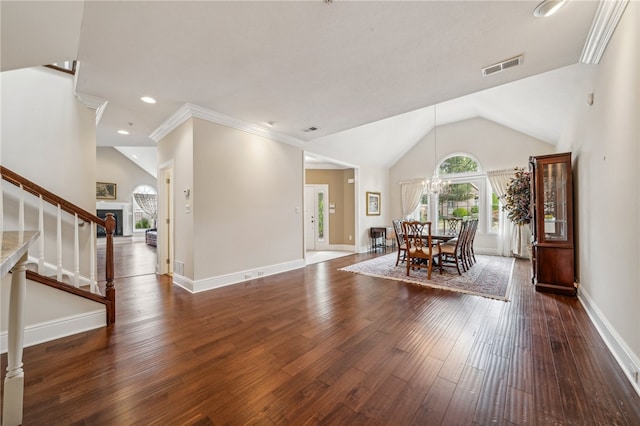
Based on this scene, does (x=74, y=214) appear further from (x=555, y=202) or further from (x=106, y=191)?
(x=106, y=191)

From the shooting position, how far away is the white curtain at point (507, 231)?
5871 millimetres

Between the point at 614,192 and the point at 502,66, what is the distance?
1.58 meters

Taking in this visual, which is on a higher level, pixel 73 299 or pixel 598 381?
pixel 73 299

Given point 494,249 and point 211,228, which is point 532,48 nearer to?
point 211,228

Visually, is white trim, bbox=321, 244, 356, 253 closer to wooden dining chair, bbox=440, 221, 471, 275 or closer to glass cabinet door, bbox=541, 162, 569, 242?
wooden dining chair, bbox=440, 221, 471, 275


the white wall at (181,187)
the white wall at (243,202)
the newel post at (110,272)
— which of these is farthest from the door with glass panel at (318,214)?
the newel post at (110,272)

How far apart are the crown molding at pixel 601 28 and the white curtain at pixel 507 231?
4436 mm

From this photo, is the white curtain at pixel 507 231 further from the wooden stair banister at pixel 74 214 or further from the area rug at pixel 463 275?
the wooden stair banister at pixel 74 214

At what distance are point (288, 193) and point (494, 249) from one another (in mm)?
5733

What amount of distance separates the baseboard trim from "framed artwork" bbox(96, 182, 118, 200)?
37.4 ft

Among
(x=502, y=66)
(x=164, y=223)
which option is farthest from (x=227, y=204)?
(x=502, y=66)

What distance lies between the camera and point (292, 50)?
2.29 meters

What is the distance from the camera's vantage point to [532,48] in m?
2.31

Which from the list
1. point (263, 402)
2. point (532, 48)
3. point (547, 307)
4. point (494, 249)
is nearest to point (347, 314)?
point (263, 402)
